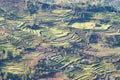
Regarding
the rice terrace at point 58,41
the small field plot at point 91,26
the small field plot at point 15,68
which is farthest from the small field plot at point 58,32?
the small field plot at point 15,68

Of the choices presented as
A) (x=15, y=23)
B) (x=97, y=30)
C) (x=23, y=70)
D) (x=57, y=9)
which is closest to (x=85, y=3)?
(x=57, y=9)

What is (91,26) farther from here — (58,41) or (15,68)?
(15,68)

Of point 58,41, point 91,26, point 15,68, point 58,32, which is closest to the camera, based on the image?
point 15,68

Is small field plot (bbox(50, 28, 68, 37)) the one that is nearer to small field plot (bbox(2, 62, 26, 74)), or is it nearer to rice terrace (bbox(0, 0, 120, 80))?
rice terrace (bbox(0, 0, 120, 80))

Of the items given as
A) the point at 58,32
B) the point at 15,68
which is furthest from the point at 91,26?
the point at 15,68

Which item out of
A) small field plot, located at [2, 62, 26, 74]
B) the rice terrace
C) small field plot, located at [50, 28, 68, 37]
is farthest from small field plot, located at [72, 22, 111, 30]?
small field plot, located at [2, 62, 26, 74]

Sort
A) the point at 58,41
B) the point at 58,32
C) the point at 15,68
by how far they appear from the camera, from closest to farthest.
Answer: the point at 15,68 < the point at 58,41 < the point at 58,32

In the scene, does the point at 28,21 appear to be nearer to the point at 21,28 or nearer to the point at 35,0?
the point at 21,28

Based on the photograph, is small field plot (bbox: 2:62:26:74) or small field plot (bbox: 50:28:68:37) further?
small field plot (bbox: 50:28:68:37)
